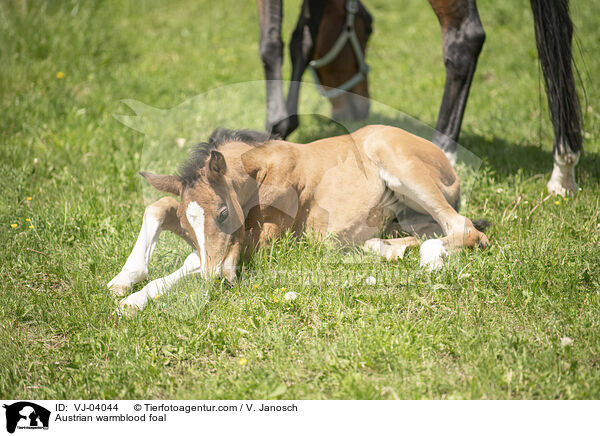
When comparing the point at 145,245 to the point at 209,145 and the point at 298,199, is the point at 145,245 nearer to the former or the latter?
the point at 209,145

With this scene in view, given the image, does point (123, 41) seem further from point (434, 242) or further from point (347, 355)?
point (347, 355)

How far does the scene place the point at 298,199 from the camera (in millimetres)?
3342

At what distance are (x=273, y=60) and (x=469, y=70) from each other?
151cm

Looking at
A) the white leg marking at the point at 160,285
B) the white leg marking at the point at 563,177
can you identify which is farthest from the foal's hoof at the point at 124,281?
the white leg marking at the point at 563,177

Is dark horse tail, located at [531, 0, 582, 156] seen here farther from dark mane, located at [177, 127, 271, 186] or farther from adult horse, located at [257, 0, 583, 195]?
dark mane, located at [177, 127, 271, 186]

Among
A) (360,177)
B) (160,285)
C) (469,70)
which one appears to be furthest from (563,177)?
(160,285)

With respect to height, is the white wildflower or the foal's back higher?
the foal's back

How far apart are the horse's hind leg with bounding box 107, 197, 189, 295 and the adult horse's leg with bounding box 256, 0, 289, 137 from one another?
1.30m

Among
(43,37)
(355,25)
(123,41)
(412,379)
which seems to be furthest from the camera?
(123,41)

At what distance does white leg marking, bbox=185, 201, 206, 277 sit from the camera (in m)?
2.80

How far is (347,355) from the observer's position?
2564 millimetres

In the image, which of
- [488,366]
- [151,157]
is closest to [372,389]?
[488,366]

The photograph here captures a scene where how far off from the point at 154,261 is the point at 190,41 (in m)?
6.31
